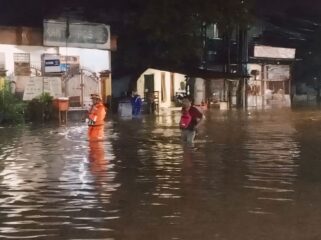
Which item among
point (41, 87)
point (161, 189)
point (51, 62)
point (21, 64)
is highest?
point (51, 62)

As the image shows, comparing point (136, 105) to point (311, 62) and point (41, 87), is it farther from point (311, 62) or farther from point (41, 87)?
point (311, 62)

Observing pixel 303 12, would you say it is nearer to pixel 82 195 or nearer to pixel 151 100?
pixel 151 100

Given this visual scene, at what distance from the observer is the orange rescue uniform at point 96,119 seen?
17.0 meters

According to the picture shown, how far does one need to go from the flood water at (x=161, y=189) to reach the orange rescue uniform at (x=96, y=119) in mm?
512

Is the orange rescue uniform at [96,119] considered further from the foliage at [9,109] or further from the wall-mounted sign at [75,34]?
the wall-mounted sign at [75,34]

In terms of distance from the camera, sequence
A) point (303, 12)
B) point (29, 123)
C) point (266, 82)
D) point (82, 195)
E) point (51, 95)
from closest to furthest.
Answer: point (82, 195)
point (29, 123)
point (51, 95)
point (266, 82)
point (303, 12)

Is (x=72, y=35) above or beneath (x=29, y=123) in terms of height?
above

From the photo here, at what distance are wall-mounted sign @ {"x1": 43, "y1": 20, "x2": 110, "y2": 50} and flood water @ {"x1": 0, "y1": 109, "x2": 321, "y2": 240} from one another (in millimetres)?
11335

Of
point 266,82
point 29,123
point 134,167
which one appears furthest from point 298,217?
point 266,82

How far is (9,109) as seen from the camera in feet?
81.4

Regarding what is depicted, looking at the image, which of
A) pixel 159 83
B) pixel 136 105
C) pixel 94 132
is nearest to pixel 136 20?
pixel 136 105

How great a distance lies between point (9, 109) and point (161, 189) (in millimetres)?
16200

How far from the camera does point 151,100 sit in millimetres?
36031

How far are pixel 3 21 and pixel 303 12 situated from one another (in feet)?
117
